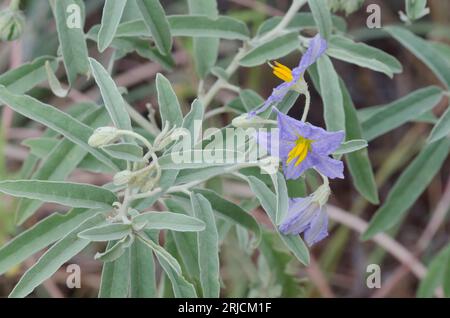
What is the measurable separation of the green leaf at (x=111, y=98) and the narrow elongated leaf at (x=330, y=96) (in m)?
0.36

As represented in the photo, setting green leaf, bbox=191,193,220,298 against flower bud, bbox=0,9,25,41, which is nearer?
green leaf, bbox=191,193,220,298

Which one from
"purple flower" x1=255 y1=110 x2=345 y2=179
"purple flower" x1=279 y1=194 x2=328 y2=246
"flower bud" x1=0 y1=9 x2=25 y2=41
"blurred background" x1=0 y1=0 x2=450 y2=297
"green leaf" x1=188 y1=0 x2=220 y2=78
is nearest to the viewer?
A: "purple flower" x1=255 y1=110 x2=345 y2=179

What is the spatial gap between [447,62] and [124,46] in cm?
63

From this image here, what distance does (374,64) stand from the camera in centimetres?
132

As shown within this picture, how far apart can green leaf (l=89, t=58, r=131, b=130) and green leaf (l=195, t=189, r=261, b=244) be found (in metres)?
0.21

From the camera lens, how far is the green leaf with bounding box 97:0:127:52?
122cm

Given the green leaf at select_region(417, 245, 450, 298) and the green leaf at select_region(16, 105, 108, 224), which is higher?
the green leaf at select_region(16, 105, 108, 224)

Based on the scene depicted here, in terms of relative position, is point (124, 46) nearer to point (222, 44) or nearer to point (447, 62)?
point (447, 62)

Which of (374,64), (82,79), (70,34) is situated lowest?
(374,64)

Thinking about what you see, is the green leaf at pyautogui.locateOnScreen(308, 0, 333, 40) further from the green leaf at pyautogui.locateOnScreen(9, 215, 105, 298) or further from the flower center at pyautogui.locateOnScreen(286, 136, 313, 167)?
the green leaf at pyautogui.locateOnScreen(9, 215, 105, 298)

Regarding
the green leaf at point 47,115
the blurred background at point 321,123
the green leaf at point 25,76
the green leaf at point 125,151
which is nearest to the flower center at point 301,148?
the green leaf at point 125,151

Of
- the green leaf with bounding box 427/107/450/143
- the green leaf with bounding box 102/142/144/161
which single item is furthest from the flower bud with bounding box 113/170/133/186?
the green leaf with bounding box 427/107/450/143

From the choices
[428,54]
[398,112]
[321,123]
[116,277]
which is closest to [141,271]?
[116,277]
